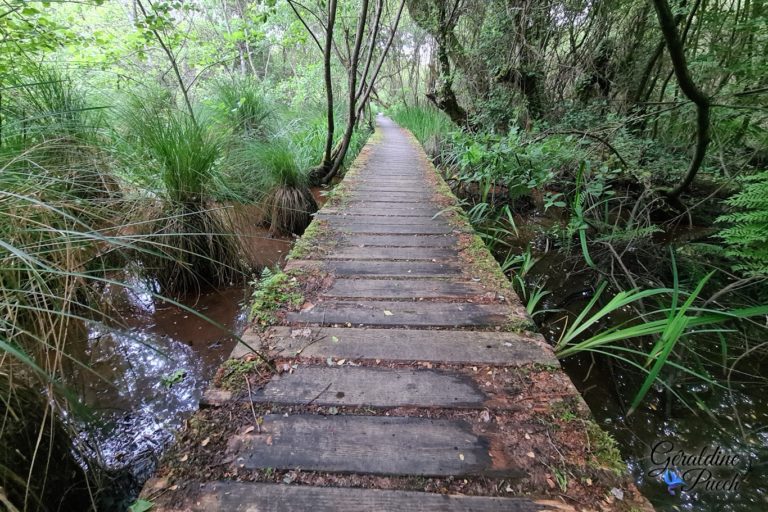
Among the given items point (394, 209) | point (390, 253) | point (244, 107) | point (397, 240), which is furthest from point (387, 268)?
point (244, 107)

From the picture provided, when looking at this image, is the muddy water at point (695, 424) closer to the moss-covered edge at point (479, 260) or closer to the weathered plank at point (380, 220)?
the moss-covered edge at point (479, 260)

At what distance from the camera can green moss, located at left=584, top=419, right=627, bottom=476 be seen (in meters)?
0.99

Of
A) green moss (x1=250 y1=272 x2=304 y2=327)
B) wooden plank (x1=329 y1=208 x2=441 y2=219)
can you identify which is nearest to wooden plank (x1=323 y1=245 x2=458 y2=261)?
green moss (x1=250 y1=272 x2=304 y2=327)

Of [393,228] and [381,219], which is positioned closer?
[393,228]

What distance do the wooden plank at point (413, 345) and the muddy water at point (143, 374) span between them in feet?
1.02

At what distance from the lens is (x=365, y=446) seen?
42.0 inches

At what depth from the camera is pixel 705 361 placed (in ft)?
7.62

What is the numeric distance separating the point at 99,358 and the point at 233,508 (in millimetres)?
1809

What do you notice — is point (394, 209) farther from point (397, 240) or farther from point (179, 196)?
point (179, 196)

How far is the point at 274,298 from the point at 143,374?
1.01 meters

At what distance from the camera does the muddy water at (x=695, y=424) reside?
158 cm

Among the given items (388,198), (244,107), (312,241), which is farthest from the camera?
(244,107)

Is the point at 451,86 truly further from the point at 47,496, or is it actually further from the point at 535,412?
the point at 47,496

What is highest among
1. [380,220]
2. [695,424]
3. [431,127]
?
[431,127]
